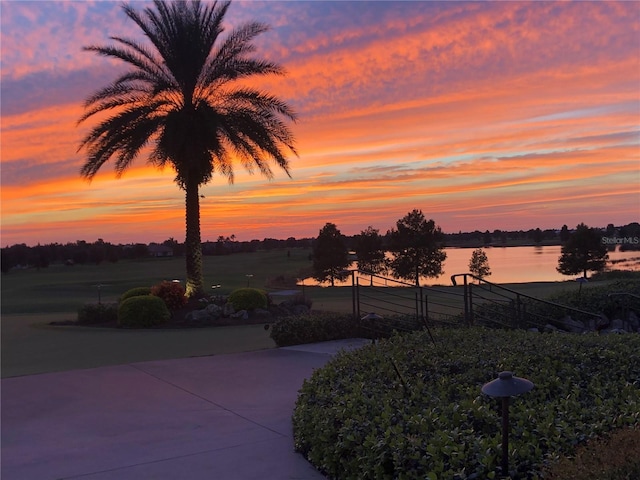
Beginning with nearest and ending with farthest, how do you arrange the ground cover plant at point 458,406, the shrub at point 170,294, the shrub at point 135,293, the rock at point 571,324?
1. the ground cover plant at point 458,406
2. the rock at point 571,324
3. the shrub at point 170,294
4. the shrub at point 135,293

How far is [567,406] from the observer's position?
530cm

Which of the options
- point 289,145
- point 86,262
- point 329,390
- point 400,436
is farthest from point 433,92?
point 86,262

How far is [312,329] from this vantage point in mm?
12617

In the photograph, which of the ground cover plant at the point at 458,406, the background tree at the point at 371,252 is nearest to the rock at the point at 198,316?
the ground cover plant at the point at 458,406

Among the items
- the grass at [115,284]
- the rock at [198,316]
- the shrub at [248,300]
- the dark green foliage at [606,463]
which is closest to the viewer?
the dark green foliage at [606,463]

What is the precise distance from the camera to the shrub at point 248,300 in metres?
17.8

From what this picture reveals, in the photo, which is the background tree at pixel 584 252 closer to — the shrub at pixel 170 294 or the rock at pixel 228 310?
the rock at pixel 228 310

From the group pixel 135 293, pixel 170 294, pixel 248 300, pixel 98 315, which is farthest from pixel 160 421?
A: pixel 135 293

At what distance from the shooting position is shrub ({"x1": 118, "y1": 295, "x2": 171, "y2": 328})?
16.7m

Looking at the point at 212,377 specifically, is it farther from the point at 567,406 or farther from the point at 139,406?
the point at 567,406

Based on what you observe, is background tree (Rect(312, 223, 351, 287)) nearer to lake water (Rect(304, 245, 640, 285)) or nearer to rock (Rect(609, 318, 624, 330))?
lake water (Rect(304, 245, 640, 285))

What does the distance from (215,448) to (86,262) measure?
55.0 metres

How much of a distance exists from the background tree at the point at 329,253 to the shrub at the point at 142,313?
38528 millimetres

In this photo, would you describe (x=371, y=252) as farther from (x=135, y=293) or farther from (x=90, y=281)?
(x=135, y=293)
